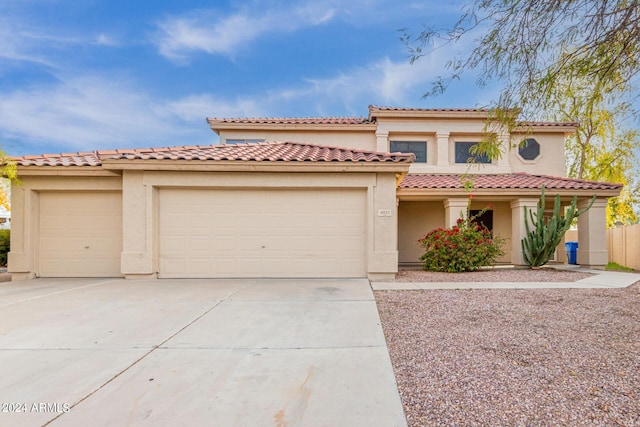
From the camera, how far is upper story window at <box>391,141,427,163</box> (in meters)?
15.5

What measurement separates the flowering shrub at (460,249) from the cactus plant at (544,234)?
1.41m

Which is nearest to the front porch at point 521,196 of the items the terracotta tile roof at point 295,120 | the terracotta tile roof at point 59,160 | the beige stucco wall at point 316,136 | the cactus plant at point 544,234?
the cactus plant at point 544,234

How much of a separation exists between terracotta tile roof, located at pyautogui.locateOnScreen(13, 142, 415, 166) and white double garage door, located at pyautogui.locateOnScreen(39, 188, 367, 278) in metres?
0.92

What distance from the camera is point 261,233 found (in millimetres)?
9328

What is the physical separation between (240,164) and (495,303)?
22.3 ft

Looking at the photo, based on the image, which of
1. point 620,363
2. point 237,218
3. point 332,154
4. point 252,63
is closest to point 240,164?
point 237,218

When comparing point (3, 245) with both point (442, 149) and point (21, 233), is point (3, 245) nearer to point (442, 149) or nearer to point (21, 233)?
point (21, 233)

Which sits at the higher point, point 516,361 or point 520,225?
point 520,225

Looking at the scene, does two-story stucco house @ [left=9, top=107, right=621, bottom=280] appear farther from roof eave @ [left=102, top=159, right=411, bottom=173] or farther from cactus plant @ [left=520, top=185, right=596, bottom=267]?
cactus plant @ [left=520, top=185, right=596, bottom=267]

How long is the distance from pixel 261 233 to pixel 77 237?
5.34 metres

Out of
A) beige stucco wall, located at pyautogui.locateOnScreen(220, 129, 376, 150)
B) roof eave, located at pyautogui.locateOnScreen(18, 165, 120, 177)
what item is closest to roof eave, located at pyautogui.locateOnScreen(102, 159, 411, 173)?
roof eave, located at pyautogui.locateOnScreen(18, 165, 120, 177)

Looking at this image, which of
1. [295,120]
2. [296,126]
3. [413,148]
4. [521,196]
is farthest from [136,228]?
[521,196]

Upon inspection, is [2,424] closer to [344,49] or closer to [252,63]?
[344,49]

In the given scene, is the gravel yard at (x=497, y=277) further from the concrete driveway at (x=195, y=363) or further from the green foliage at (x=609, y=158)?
the green foliage at (x=609, y=158)
